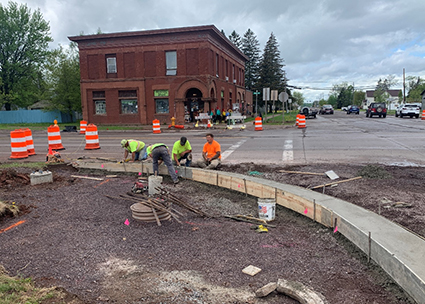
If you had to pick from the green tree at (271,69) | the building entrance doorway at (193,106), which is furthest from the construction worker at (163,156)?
the green tree at (271,69)

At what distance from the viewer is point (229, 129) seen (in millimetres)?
25906

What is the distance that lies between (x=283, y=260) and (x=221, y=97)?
1271 inches

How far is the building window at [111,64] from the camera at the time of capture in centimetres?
3341

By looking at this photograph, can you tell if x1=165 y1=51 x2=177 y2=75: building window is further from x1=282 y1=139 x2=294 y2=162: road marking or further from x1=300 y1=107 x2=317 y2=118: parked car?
x1=282 y1=139 x2=294 y2=162: road marking

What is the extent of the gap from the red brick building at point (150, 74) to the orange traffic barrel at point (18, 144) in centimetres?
2016

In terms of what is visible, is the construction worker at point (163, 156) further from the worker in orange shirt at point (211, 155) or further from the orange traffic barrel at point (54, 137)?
the orange traffic barrel at point (54, 137)

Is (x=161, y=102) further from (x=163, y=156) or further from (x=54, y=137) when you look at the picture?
(x=163, y=156)

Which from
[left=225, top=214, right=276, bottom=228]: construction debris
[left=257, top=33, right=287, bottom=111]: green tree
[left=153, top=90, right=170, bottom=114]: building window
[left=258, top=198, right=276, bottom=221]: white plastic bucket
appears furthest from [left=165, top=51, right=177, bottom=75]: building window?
[left=257, top=33, right=287, bottom=111]: green tree

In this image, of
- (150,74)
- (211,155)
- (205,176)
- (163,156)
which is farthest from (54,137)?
(150,74)

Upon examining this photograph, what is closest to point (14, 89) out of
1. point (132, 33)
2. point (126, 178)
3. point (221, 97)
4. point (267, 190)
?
point (132, 33)

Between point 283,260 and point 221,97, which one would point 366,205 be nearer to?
point 283,260

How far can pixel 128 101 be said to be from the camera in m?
33.8

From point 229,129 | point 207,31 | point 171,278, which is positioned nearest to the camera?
point 171,278

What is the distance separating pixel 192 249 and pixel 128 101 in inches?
1226
